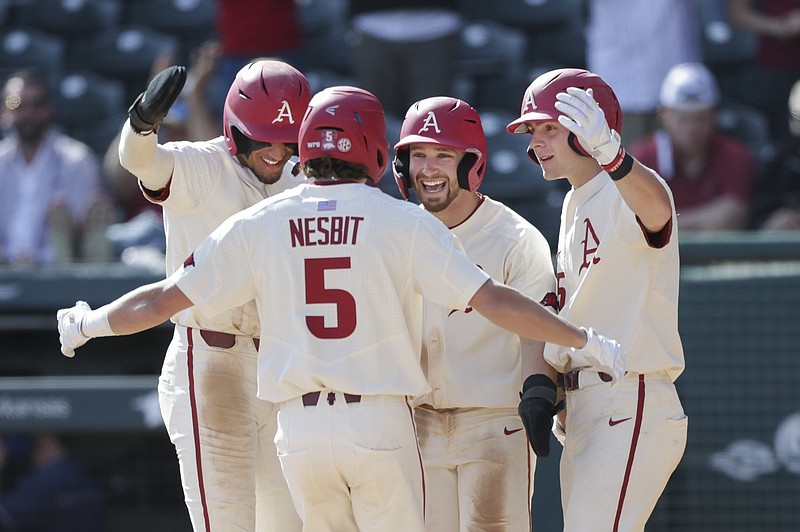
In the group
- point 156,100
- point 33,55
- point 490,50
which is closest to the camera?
point 156,100

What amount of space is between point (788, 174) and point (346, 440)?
3.99 metres

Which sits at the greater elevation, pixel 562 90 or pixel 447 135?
pixel 562 90

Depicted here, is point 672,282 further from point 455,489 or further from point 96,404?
point 96,404

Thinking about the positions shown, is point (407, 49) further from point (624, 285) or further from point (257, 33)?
point (624, 285)

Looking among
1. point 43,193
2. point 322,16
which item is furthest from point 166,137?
point 322,16

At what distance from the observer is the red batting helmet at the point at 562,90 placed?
4164 mm

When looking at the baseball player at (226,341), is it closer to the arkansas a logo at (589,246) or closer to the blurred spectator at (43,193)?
the arkansas a logo at (589,246)

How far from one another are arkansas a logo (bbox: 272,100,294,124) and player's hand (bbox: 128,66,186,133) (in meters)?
0.38

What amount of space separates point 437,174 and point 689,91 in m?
2.93

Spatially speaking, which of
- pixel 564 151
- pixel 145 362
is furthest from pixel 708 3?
pixel 564 151

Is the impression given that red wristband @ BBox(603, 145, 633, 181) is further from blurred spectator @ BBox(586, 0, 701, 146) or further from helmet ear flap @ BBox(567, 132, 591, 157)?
blurred spectator @ BBox(586, 0, 701, 146)

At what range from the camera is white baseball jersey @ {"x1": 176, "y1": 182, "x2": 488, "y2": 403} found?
3.68 m

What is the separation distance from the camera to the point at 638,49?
7496 mm

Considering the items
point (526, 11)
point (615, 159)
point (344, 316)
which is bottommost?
point (344, 316)
